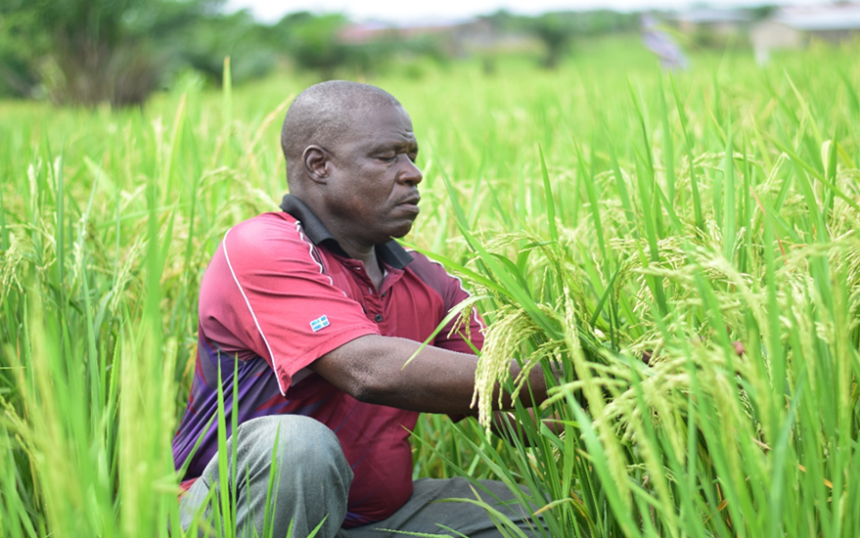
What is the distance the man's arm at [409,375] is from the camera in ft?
4.44

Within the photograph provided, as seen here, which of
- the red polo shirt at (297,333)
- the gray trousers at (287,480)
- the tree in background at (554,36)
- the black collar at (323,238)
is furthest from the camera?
the tree in background at (554,36)

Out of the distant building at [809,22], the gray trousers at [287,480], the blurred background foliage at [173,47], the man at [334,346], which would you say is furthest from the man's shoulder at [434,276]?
the distant building at [809,22]

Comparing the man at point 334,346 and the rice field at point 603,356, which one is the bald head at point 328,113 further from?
the rice field at point 603,356

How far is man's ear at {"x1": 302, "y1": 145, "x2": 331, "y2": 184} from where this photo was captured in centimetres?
174

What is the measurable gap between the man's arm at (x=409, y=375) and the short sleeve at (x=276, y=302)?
4 cm

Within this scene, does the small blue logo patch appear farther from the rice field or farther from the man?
the rice field

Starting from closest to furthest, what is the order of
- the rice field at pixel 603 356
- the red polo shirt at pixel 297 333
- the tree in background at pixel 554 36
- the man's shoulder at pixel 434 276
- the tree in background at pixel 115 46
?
the rice field at pixel 603 356 → the red polo shirt at pixel 297 333 → the man's shoulder at pixel 434 276 → the tree in background at pixel 115 46 → the tree in background at pixel 554 36

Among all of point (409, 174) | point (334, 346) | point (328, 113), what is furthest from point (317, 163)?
point (334, 346)

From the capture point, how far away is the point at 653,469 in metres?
0.78

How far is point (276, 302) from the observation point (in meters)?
1.48

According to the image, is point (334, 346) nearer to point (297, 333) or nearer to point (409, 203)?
point (297, 333)

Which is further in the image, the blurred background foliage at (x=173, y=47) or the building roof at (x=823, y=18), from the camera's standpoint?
the building roof at (x=823, y=18)

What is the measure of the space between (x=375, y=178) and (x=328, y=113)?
187 millimetres

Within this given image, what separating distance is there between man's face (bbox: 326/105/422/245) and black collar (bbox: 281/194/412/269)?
0.19 feet
